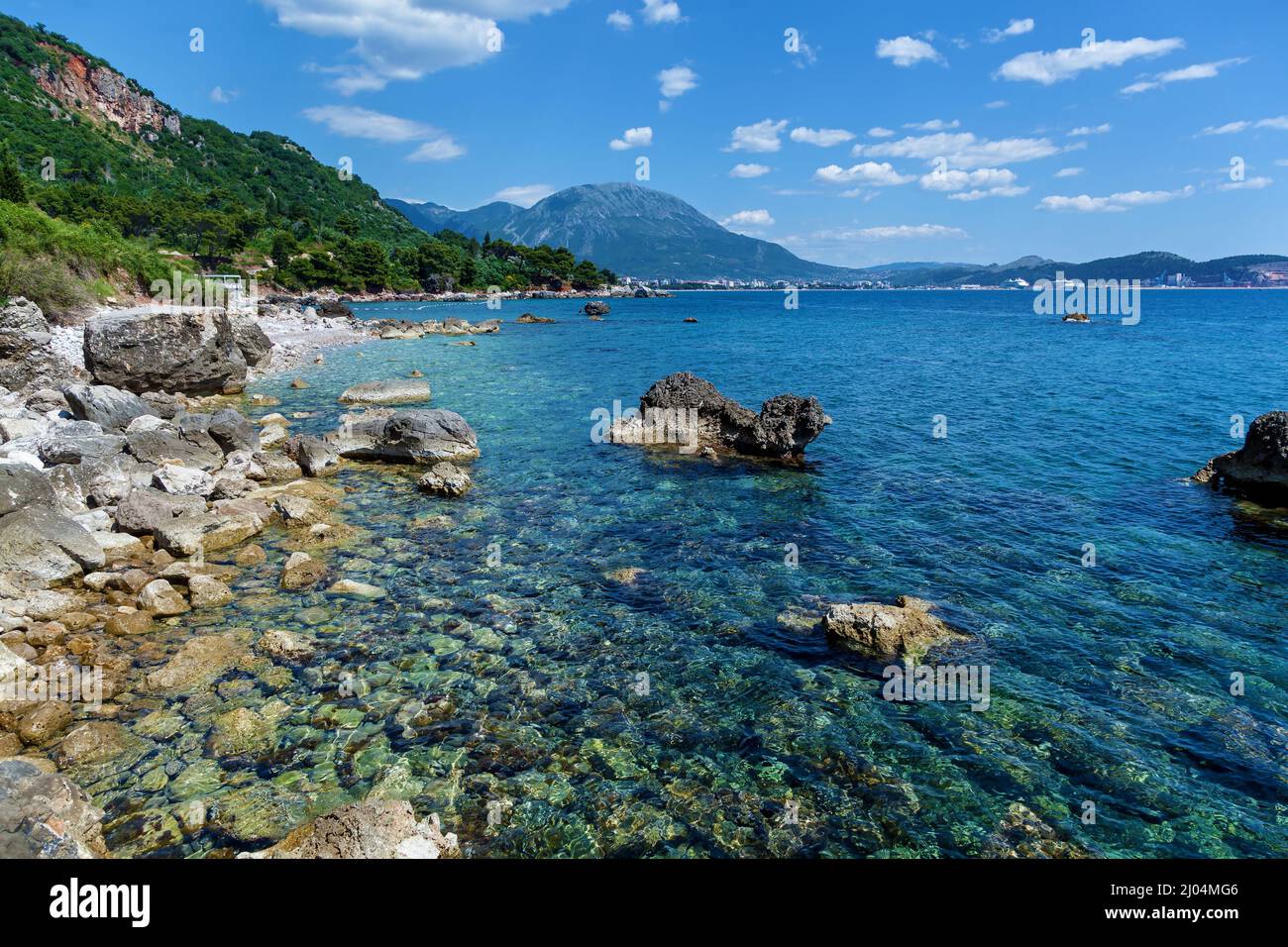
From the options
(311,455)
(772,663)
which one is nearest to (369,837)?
(772,663)

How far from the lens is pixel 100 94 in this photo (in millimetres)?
179500

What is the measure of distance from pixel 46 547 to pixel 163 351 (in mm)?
22319

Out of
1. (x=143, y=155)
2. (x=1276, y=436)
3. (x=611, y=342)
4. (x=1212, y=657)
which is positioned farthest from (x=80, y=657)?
(x=143, y=155)

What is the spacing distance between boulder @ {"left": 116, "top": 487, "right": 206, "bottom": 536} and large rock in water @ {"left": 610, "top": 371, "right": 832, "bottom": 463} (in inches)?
681

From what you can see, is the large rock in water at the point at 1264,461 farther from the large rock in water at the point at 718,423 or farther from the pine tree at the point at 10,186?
the pine tree at the point at 10,186

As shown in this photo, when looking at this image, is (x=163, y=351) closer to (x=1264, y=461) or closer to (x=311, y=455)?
(x=311, y=455)

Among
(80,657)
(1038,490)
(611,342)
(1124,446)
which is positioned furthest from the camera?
(611,342)

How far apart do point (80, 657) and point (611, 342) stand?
7227cm

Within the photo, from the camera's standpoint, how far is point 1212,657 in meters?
12.8

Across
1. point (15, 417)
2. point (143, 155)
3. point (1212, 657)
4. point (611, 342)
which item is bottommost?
point (1212, 657)

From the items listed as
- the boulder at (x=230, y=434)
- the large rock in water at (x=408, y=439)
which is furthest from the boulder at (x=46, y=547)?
the large rock in water at (x=408, y=439)

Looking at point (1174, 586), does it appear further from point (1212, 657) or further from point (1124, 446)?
point (1124, 446)

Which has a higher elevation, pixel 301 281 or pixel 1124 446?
pixel 301 281
